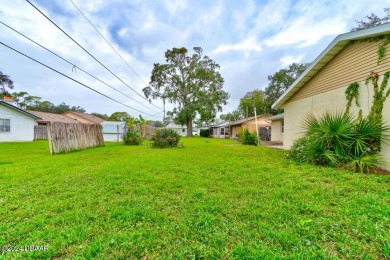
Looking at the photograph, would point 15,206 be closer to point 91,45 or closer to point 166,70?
A: point 91,45

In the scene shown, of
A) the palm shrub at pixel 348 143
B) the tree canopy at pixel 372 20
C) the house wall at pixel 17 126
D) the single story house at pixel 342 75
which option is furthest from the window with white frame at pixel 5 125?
the tree canopy at pixel 372 20

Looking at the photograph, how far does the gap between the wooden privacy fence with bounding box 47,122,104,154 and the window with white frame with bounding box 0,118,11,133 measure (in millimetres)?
11191

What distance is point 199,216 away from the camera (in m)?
2.53

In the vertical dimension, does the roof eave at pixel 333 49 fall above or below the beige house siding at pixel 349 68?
above

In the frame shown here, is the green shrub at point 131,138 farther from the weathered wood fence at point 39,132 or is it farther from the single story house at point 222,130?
the single story house at point 222,130

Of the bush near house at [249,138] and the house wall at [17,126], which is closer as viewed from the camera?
the bush near house at [249,138]

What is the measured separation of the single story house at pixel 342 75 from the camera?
5.28 metres

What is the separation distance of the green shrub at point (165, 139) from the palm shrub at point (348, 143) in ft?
28.2

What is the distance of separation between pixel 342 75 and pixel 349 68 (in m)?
0.35

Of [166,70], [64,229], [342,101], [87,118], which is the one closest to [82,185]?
[64,229]

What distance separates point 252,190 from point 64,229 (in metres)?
3.23

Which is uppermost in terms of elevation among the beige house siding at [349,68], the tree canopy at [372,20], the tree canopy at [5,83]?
the tree canopy at [372,20]

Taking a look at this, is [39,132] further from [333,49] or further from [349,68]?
[349,68]

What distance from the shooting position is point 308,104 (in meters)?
8.68
